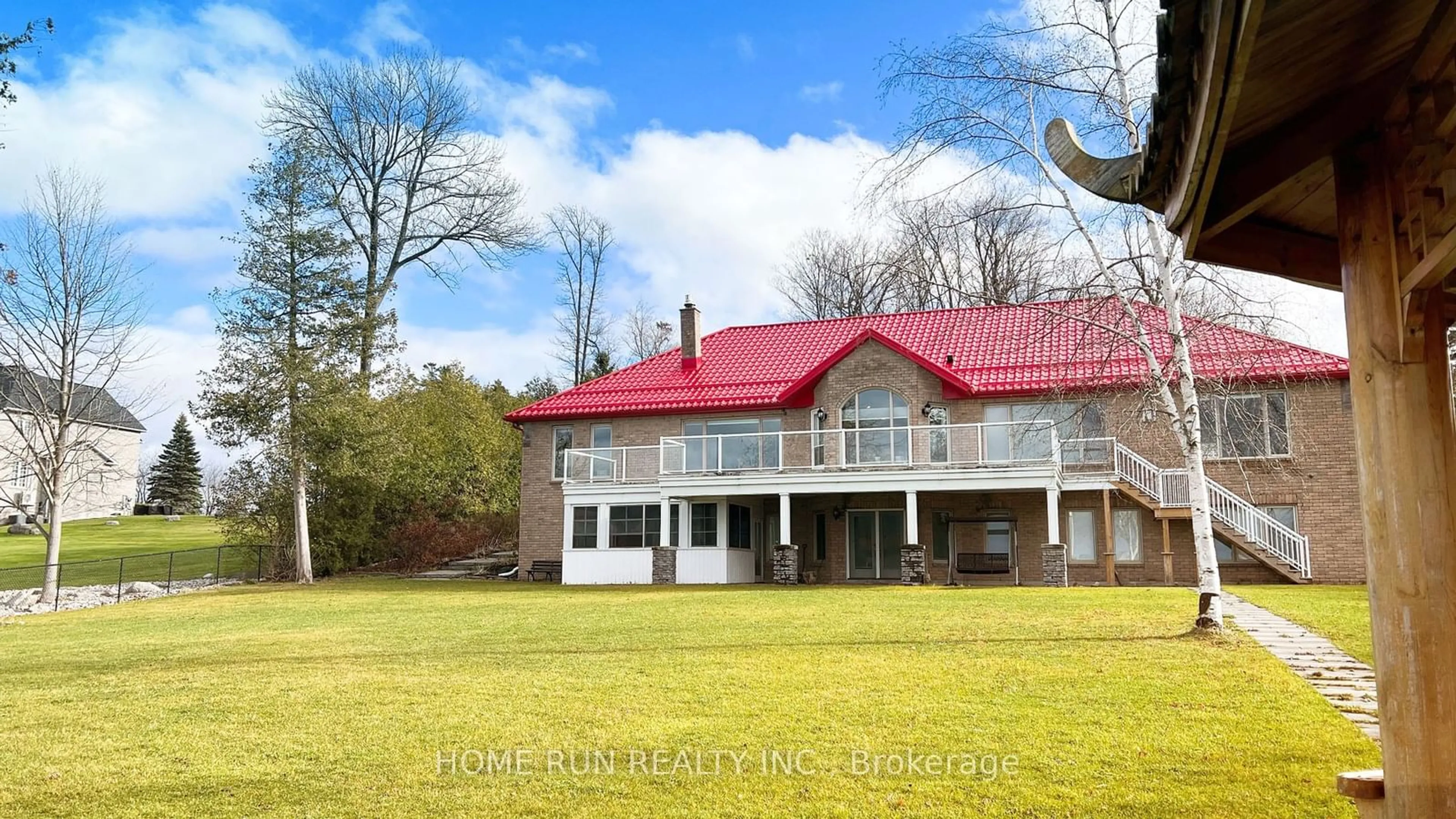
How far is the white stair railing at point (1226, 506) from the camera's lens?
19203mm

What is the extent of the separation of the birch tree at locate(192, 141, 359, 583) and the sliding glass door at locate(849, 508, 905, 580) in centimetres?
1362

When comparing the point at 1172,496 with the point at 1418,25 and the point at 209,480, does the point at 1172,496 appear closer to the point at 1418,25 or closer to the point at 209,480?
the point at 1418,25

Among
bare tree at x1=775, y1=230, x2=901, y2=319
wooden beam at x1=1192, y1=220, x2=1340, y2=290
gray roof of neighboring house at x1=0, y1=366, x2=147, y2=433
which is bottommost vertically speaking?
wooden beam at x1=1192, y1=220, x2=1340, y2=290

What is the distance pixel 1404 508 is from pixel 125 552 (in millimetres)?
39616

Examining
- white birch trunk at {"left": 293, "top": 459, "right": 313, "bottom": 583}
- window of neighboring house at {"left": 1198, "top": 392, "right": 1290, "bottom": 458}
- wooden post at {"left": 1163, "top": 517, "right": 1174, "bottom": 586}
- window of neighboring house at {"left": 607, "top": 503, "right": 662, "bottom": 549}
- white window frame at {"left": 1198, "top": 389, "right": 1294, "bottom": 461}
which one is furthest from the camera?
white birch trunk at {"left": 293, "top": 459, "right": 313, "bottom": 583}

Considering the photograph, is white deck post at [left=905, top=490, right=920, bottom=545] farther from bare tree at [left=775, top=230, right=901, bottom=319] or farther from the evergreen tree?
the evergreen tree

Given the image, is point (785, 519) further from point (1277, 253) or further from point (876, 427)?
point (1277, 253)

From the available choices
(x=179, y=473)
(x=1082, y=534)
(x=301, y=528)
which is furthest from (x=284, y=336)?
(x=179, y=473)

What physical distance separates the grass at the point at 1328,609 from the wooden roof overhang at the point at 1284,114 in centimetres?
563

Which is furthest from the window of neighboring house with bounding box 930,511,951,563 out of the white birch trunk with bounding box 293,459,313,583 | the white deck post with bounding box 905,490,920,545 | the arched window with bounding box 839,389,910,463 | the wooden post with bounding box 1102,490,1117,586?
the white birch trunk with bounding box 293,459,313,583

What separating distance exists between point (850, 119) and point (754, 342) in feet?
48.0

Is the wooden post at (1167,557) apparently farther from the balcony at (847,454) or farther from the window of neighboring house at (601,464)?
the window of neighboring house at (601,464)

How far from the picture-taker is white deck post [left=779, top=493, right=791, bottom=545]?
2211cm

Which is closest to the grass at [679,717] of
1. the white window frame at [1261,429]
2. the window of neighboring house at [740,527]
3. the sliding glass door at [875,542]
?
the white window frame at [1261,429]
